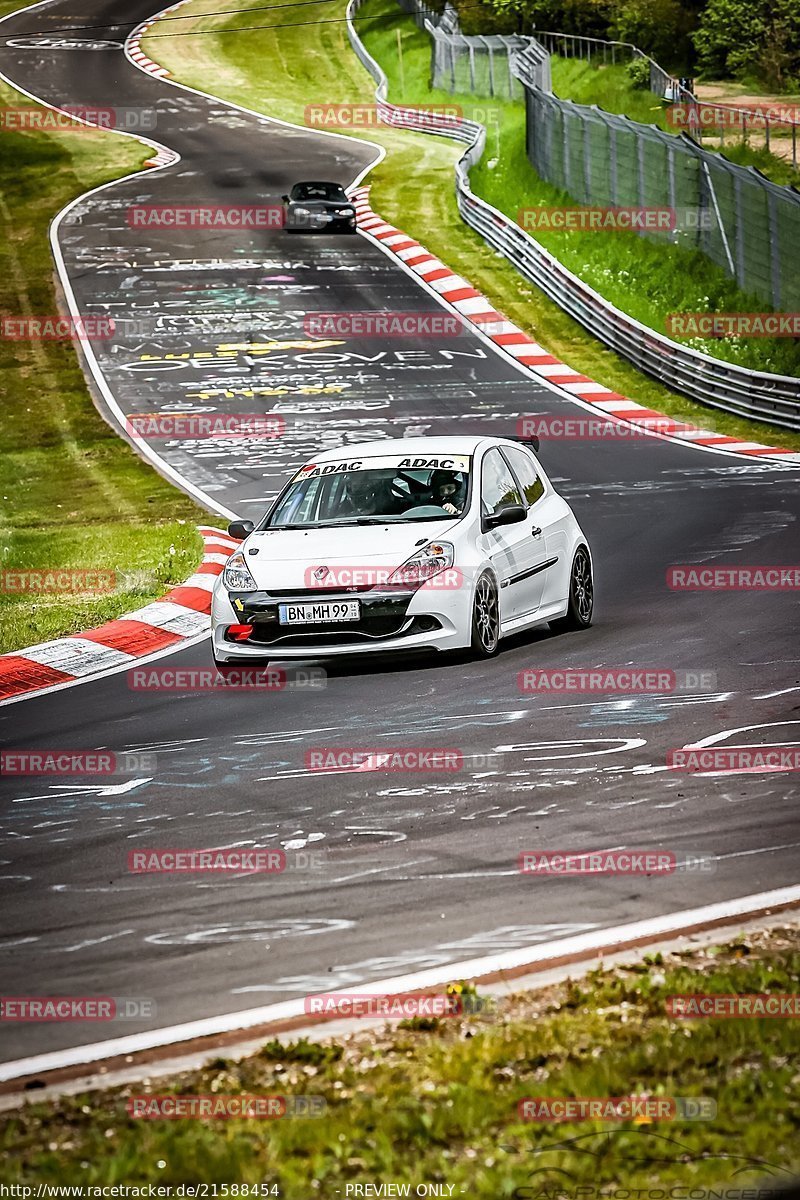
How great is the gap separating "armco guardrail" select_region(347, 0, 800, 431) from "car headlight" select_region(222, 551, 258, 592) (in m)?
14.4

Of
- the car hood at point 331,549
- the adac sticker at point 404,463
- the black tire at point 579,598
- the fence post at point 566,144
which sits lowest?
the black tire at point 579,598

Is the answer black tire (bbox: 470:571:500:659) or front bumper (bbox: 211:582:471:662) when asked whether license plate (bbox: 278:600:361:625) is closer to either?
front bumper (bbox: 211:582:471:662)

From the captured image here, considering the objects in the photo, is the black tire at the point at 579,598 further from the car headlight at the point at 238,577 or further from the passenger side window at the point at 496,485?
the car headlight at the point at 238,577

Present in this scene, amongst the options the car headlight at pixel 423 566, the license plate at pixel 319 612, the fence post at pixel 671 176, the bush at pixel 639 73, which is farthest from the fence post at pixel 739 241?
the bush at pixel 639 73

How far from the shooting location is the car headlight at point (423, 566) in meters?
11.8

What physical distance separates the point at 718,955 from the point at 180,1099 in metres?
1.98

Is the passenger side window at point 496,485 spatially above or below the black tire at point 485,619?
above

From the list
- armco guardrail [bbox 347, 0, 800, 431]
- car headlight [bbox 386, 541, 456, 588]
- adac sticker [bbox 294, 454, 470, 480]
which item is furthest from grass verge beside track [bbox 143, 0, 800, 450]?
car headlight [bbox 386, 541, 456, 588]

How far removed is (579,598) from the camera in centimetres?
1349

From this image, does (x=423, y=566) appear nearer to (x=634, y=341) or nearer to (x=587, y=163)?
(x=634, y=341)

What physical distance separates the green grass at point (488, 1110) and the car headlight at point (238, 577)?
6.53 meters

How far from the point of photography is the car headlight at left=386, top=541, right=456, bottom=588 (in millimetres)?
11750

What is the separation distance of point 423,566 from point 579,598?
6.78ft

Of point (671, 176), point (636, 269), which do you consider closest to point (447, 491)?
point (671, 176)
